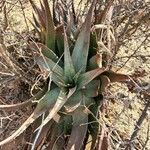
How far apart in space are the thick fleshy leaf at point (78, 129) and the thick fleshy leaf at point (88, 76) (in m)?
0.10

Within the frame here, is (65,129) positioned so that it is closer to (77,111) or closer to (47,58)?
(77,111)

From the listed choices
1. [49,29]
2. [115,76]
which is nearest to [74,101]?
[115,76]

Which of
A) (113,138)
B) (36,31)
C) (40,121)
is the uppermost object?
(36,31)

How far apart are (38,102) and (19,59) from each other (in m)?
0.41

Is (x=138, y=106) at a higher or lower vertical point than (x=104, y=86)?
lower

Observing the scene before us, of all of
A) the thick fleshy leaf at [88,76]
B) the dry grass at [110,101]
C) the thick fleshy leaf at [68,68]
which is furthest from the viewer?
the dry grass at [110,101]

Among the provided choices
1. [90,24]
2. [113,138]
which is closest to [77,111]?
[113,138]

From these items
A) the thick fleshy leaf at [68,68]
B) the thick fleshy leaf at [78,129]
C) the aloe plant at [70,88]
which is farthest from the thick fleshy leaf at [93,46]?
the thick fleshy leaf at [78,129]

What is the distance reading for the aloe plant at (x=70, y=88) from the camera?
1724 mm

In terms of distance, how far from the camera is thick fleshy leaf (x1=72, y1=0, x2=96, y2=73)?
1.72 m

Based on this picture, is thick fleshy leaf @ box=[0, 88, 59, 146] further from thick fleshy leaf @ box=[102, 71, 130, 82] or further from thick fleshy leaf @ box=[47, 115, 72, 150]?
thick fleshy leaf @ box=[102, 71, 130, 82]

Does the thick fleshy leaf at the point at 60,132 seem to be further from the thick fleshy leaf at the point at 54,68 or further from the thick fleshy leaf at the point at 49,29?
the thick fleshy leaf at the point at 49,29

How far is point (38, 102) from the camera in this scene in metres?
1.73

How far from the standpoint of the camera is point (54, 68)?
70.0 inches
